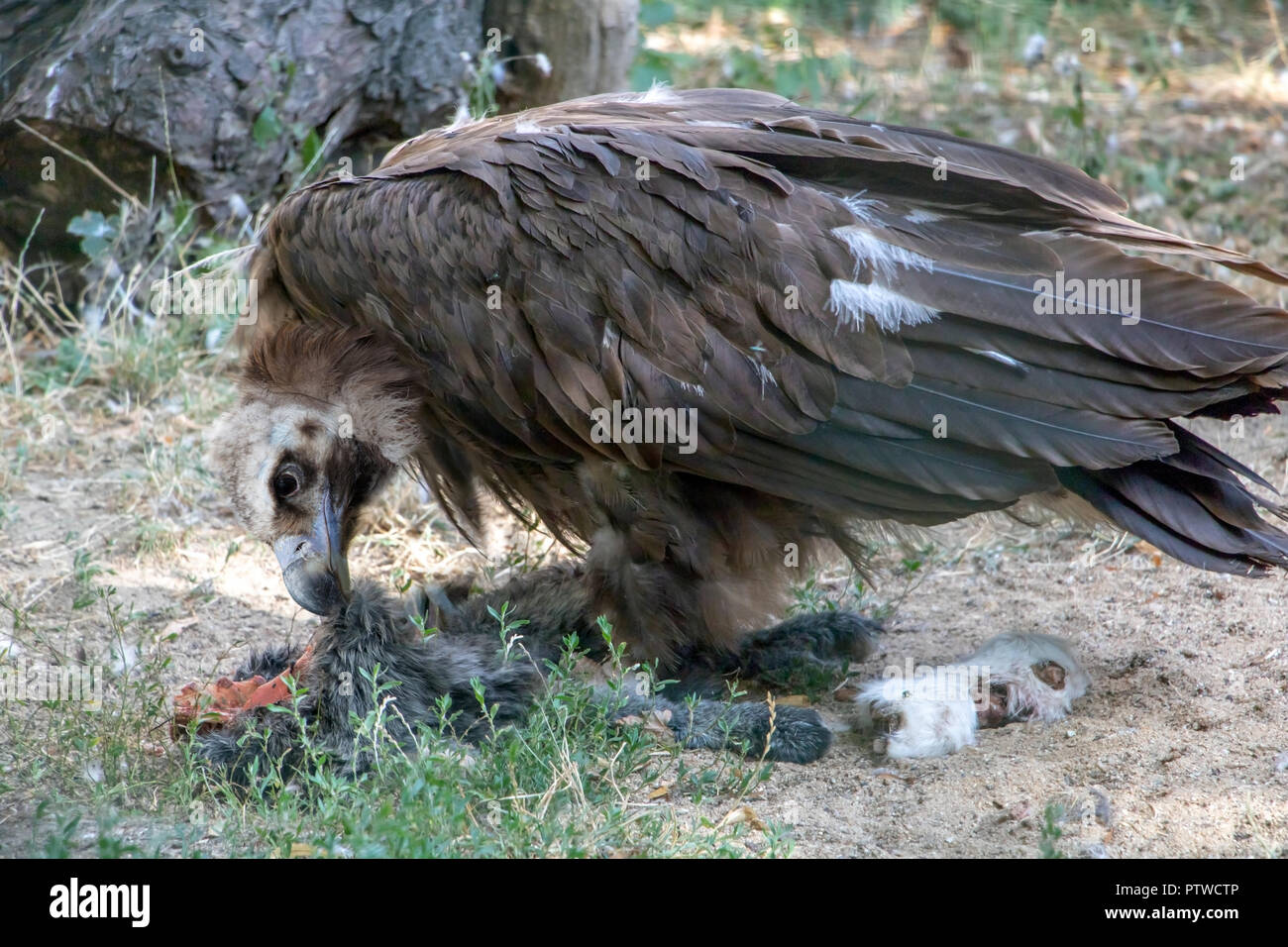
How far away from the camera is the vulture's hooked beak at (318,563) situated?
3.76 metres

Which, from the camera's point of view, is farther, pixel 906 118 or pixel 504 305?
pixel 906 118

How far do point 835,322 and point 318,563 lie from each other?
155 cm

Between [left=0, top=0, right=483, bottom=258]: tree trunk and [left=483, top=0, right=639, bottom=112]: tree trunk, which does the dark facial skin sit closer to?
[left=0, top=0, right=483, bottom=258]: tree trunk

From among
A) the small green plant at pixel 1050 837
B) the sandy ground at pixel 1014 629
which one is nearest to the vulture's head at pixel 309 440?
the sandy ground at pixel 1014 629

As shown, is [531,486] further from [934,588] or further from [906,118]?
[906,118]

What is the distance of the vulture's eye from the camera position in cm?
384

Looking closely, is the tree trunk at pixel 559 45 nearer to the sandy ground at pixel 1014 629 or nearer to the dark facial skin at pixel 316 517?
the sandy ground at pixel 1014 629

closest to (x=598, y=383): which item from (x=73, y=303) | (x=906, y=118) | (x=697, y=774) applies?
(x=697, y=774)

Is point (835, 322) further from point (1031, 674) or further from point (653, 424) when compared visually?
point (1031, 674)

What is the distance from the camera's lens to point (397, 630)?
3.53m
